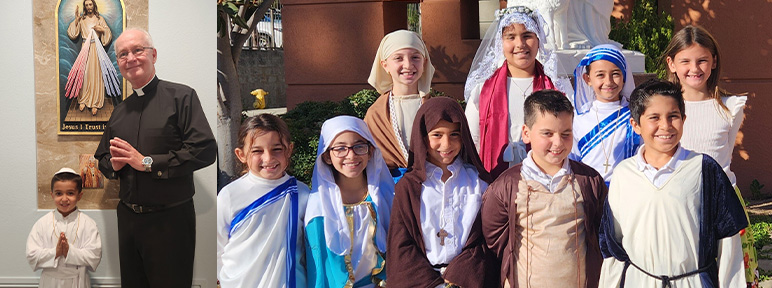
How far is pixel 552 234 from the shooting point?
282 centimetres

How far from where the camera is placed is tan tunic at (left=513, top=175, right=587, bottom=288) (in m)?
2.82

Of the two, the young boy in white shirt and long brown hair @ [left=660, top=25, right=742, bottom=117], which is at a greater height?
long brown hair @ [left=660, top=25, right=742, bottom=117]

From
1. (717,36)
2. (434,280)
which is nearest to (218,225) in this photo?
(434,280)

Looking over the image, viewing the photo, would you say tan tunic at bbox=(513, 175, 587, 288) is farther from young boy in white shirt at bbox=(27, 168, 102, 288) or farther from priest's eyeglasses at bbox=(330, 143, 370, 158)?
young boy in white shirt at bbox=(27, 168, 102, 288)

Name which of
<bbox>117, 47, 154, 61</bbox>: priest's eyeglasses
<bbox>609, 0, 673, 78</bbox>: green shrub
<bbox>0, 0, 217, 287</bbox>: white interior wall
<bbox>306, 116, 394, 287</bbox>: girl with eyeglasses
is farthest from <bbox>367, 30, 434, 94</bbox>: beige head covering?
<bbox>609, 0, 673, 78</bbox>: green shrub

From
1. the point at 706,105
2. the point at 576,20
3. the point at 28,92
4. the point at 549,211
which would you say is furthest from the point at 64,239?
the point at 576,20

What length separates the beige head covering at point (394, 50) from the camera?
354 centimetres

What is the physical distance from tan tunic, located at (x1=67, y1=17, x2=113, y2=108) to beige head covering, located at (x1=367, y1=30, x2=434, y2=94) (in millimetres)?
1206

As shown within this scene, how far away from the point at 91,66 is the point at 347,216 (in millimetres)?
1284

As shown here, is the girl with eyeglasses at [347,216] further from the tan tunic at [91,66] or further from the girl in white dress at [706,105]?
the girl in white dress at [706,105]

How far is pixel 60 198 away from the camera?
3.34 metres

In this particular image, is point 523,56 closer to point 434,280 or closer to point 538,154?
point 538,154

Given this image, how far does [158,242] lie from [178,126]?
1.69 feet

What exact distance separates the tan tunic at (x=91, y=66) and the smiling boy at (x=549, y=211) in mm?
1734
